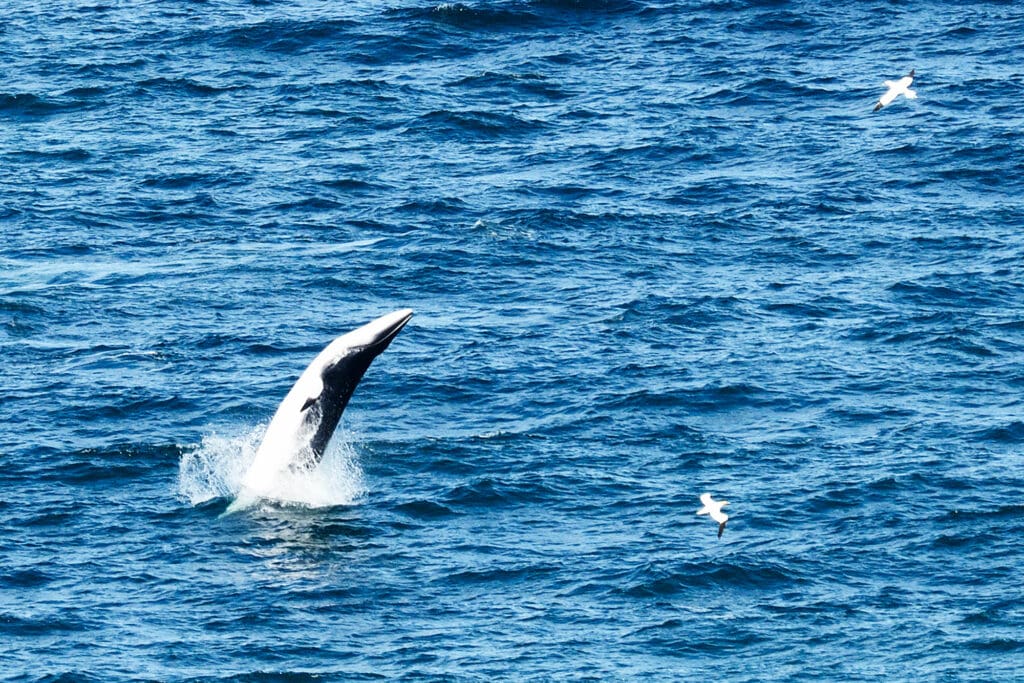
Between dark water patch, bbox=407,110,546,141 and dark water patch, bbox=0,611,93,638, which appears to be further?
dark water patch, bbox=407,110,546,141

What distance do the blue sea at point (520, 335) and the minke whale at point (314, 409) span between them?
4.21 ft

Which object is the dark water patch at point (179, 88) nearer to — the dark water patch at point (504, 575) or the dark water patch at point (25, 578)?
the dark water patch at point (25, 578)

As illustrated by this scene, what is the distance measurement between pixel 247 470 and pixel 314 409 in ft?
22.1

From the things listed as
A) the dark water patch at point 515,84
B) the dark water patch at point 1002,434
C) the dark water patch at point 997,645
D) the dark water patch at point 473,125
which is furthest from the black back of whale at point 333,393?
the dark water patch at point 515,84

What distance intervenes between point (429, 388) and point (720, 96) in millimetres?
37637

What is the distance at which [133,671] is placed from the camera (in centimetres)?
6806

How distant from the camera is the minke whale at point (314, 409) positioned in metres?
69.9

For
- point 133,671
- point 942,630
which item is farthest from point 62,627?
point 942,630

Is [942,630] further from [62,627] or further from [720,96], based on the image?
[720,96]

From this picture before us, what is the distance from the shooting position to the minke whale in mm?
69875

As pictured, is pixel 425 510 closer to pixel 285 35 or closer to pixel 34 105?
pixel 34 105

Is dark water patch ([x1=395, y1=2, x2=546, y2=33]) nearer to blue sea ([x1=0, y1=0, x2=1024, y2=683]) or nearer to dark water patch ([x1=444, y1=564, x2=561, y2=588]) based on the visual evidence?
blue sea ([x1=0, y1=0, x2=1024, y2=683])

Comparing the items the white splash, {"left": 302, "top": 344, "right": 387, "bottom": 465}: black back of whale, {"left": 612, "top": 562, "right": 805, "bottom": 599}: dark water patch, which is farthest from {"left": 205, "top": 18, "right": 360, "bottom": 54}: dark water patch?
{"left": 612, "top": 562, "right": 805, "bottom": 599}: dark water patch

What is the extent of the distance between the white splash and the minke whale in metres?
0.38
